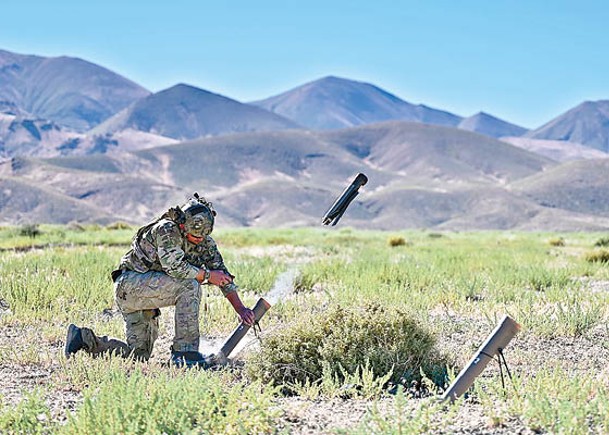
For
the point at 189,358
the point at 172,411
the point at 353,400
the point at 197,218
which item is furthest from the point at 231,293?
the point at 172,411

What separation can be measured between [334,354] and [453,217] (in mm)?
122364

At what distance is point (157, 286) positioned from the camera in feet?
23.3

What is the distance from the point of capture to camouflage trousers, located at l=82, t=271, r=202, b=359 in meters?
7.11

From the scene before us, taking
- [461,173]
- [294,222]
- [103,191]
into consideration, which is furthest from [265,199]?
[461,173]

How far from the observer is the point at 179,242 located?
23.0 ft

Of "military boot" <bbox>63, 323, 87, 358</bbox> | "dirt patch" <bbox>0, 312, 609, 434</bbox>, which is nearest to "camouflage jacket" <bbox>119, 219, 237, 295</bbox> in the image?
"military boot" <bbox>63, 323, 87, 358</bbox>

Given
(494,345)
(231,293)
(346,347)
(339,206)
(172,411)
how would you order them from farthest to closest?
(231,293)
(339,206)
(346,347)
(494,345)
(172,411)

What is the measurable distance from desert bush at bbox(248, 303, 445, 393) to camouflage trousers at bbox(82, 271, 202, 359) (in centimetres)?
90

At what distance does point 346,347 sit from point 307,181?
6410 inches

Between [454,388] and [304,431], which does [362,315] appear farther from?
[304,431]

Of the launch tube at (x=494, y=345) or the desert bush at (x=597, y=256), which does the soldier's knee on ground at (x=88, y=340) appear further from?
the desert bush at (x=597, y=256)

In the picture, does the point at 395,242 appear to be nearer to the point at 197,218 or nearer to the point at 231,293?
the point at 231,293

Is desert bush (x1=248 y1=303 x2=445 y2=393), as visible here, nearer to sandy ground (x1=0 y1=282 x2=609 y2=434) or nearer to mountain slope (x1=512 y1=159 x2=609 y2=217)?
sandy ground (x1=0 y1=282 x2=609 y2=434)

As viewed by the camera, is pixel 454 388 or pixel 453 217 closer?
pixel 454 388
